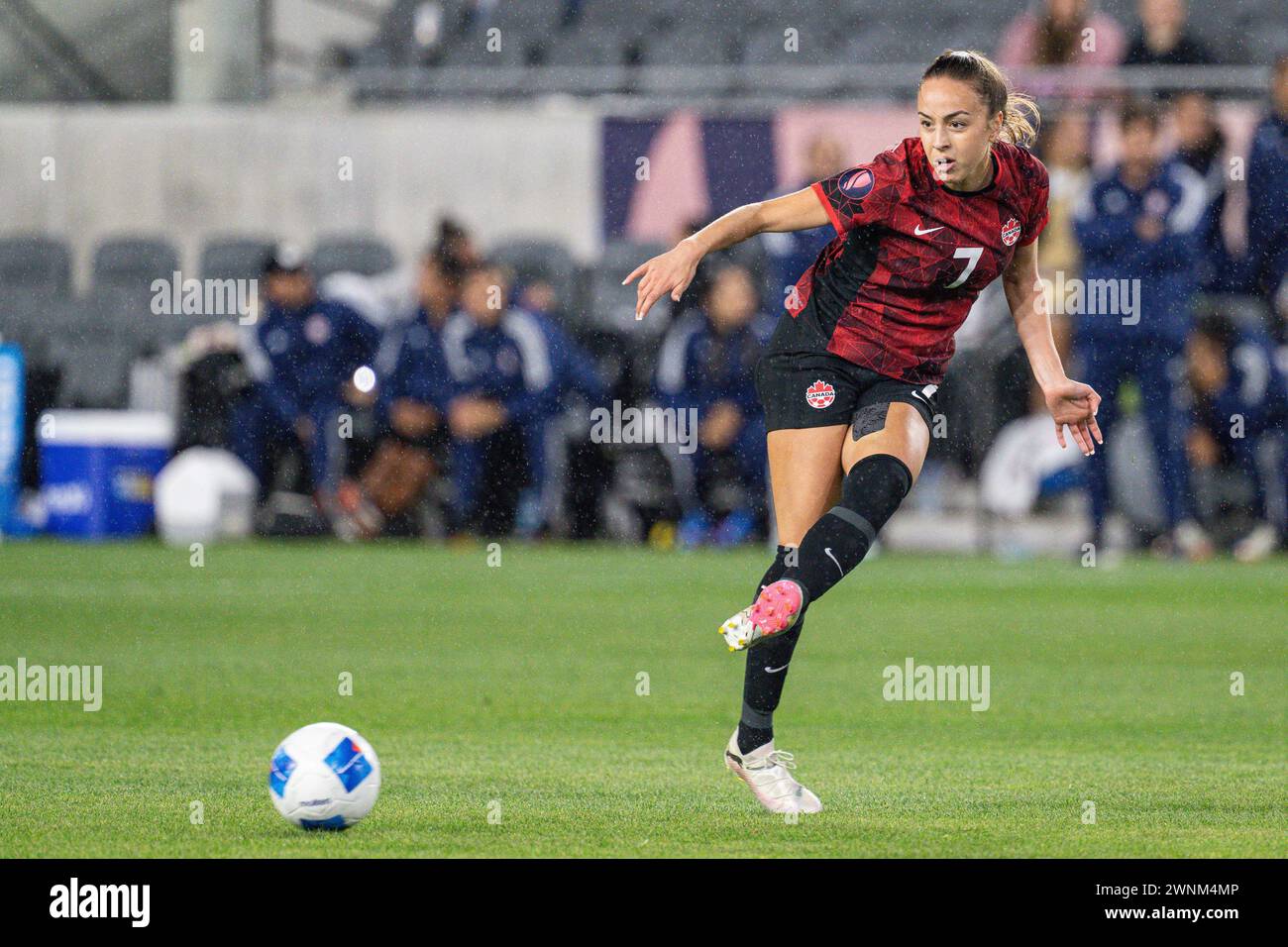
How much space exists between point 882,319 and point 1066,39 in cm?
1104

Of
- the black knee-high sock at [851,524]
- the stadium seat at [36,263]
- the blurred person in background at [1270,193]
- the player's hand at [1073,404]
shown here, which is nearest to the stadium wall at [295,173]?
the stadium seat at [36,263]

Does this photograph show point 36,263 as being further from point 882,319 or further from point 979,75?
point 979,75

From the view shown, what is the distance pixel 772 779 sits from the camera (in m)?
6.34

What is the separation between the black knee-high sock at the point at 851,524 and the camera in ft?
19.5

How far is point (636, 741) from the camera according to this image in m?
7.82

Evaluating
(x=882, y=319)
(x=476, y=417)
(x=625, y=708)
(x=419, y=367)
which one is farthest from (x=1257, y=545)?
(x=882, y=319)

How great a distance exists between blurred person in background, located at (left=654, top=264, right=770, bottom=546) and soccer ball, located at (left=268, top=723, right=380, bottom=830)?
10201mm

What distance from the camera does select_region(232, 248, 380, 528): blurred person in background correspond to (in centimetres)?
1678

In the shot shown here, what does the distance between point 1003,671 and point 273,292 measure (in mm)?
8435

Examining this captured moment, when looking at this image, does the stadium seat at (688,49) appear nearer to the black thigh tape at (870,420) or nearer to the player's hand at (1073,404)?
the player's hand at (1073,404)

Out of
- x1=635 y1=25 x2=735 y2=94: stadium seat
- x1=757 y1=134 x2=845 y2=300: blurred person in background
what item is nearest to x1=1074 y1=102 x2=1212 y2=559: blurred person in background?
x1=757 y1=134 x2=845 y2=300: blurred person in background

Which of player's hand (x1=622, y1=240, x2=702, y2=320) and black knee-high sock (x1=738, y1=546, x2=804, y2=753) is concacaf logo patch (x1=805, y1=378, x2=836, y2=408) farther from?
player's hand (x1=622, y1=240, x2=702, y2=320)
